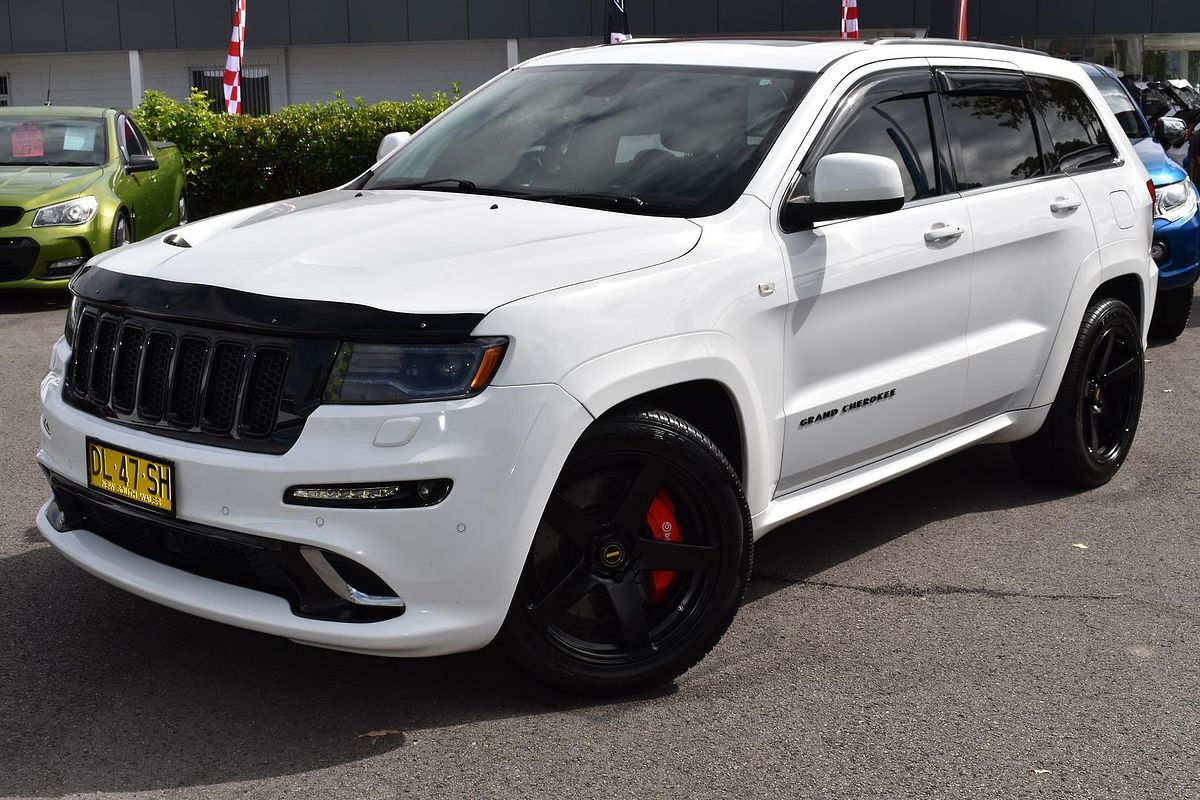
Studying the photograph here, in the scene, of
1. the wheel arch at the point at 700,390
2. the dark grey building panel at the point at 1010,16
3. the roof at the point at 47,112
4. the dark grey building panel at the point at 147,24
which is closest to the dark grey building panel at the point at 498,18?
the dark grey building panel at the point at 147,24

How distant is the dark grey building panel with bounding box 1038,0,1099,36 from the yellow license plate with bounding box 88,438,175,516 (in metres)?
25.8

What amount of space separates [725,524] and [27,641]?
6.89 feet

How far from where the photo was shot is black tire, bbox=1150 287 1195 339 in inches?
375

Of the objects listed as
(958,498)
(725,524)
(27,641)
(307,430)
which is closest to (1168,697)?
(725,524)

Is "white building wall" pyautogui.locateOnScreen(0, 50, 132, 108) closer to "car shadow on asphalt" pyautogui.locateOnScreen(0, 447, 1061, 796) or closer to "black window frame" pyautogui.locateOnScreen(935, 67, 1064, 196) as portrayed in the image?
"black window frame" pyautogui.locateOnScreen(935, 67, 1064, 196)

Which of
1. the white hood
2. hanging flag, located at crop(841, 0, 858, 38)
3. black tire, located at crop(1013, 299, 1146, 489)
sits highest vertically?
hanging flag, located at crop(841, 0, 858, 38)

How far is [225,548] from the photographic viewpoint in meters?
3.65

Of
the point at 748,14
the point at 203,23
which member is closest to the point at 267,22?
the point at 203,23

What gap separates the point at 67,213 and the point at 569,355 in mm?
8357

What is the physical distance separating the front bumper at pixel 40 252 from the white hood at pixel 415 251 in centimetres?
688

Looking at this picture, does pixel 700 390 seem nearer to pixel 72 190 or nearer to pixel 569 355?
pixel 569 355

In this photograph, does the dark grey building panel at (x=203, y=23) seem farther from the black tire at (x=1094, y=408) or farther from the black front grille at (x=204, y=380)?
the black front grille at (x=204, y=380)

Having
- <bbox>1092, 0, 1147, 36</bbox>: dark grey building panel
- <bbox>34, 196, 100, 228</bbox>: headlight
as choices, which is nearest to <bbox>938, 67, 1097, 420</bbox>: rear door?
<bbox>34, 196, 100, 228</bbox>: headlight

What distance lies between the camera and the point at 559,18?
91.6 feet
